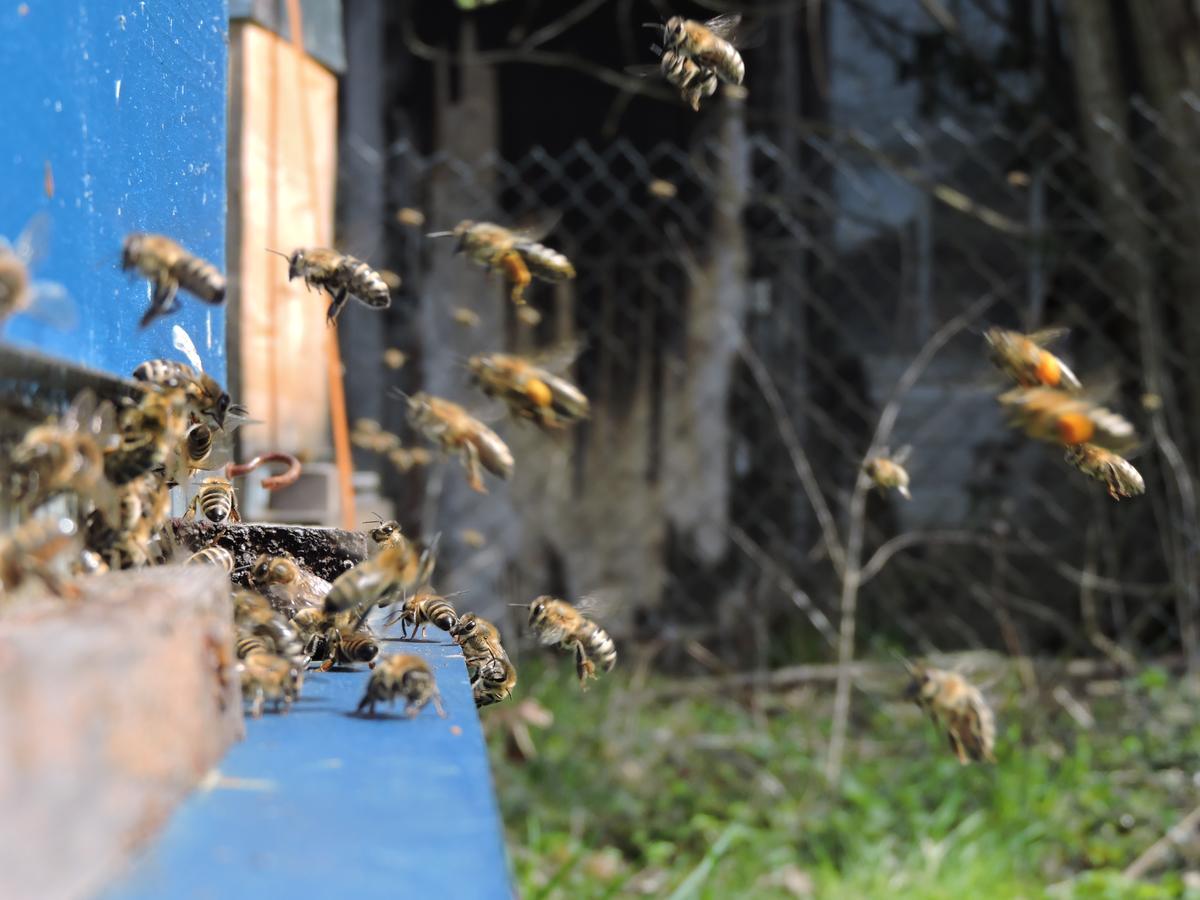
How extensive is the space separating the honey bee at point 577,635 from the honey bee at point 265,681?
0.89 m

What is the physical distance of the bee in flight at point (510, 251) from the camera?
269 cm

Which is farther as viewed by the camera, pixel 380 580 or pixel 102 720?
pixel 380 580

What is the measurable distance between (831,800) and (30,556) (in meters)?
3.80

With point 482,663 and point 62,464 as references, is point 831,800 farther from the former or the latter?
point 62,464

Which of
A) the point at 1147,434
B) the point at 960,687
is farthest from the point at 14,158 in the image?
the point at 1147,434

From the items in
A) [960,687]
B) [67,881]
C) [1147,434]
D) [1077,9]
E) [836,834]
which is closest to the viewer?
[67,881]

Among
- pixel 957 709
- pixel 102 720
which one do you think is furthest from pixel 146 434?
pixel 957 709

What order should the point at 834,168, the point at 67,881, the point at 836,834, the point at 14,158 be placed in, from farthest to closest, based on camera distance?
the point at 834,168
the point at 836,834
the point at 14,158
the point at 67,881

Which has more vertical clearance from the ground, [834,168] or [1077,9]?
[1077,9]

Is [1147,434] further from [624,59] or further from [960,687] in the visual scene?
[960,687]

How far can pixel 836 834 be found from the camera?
4.38 m

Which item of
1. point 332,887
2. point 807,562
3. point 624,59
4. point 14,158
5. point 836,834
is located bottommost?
point 836,834

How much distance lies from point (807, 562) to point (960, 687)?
3491 millimetres

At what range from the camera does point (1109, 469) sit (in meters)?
2.37
